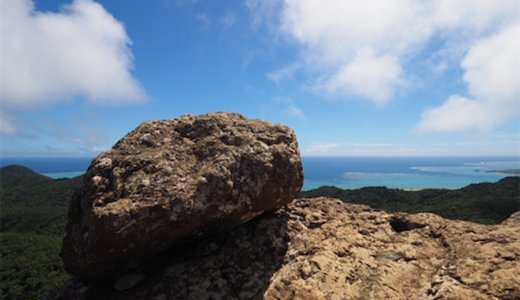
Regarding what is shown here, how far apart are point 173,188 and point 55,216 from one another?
223ft

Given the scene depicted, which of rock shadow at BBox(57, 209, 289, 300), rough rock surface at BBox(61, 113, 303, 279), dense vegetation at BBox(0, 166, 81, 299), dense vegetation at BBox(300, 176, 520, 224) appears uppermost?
rough rock surface at BBox(61, 113, 303, 279)

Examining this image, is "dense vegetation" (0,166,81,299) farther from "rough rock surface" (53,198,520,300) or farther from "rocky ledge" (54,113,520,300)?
"rough rock surface" (53,198,520,300)

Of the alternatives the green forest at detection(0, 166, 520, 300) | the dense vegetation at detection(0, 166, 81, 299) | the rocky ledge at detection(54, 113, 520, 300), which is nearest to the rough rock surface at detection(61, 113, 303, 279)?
the rocky ledge at detection(54, 113, 520, 300)

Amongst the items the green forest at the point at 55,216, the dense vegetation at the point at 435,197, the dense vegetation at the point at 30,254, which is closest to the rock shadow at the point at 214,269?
the green forest at the point at 55,216

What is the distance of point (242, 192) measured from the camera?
241 inches

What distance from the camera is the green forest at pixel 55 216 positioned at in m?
29.4

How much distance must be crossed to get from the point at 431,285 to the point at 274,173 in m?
3.41

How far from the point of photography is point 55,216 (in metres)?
60.2

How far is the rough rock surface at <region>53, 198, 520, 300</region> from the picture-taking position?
5164mm

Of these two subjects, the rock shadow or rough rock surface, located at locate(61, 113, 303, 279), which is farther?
the rock shadow

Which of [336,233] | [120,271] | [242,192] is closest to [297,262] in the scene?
[336,233]

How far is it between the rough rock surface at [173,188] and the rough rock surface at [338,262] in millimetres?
534

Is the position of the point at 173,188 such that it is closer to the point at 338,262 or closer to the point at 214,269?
the point at 214,269

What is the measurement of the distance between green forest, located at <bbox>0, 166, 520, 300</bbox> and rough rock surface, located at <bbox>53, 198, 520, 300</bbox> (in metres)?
4.53
